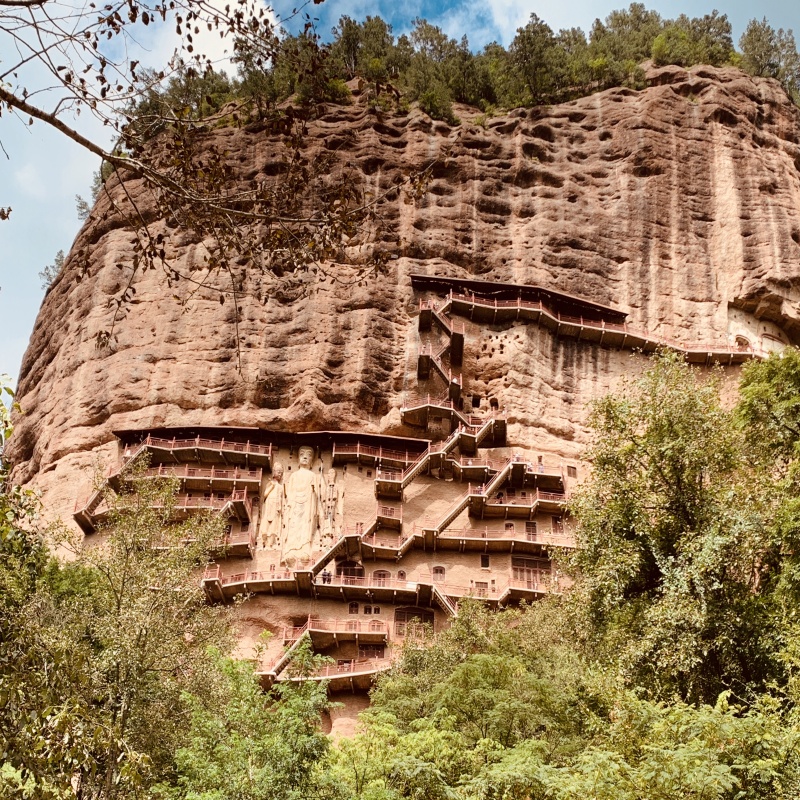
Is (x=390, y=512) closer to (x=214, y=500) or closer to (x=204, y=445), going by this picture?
(x=214, y=500)

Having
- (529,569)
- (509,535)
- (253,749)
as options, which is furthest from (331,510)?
(253,749)

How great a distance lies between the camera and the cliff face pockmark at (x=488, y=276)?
38.3 metres

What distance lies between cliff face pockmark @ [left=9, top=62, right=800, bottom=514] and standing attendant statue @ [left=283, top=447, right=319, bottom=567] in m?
1.95

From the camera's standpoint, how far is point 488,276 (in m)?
43.1

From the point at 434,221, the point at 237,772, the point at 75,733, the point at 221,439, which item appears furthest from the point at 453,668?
the point at 434,221

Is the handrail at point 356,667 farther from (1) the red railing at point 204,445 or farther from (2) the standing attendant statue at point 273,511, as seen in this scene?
(1) the red railing at point 204,445

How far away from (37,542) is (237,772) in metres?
5.64

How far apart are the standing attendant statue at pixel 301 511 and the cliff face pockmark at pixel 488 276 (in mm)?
1946

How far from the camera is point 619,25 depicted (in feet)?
202

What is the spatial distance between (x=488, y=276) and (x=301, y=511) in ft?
46.8

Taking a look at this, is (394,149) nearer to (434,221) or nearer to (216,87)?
(434,221)

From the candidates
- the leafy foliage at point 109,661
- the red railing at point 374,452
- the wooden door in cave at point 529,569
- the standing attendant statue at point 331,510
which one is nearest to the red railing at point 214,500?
the standing attendant statue at point 331,510

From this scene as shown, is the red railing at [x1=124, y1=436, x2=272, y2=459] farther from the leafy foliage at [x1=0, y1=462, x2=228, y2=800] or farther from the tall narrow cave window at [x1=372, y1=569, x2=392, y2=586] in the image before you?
the leafy foliage at [x1=0, y1=462, x2=228, y2=800]

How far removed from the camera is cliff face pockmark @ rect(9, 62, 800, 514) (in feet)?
126
